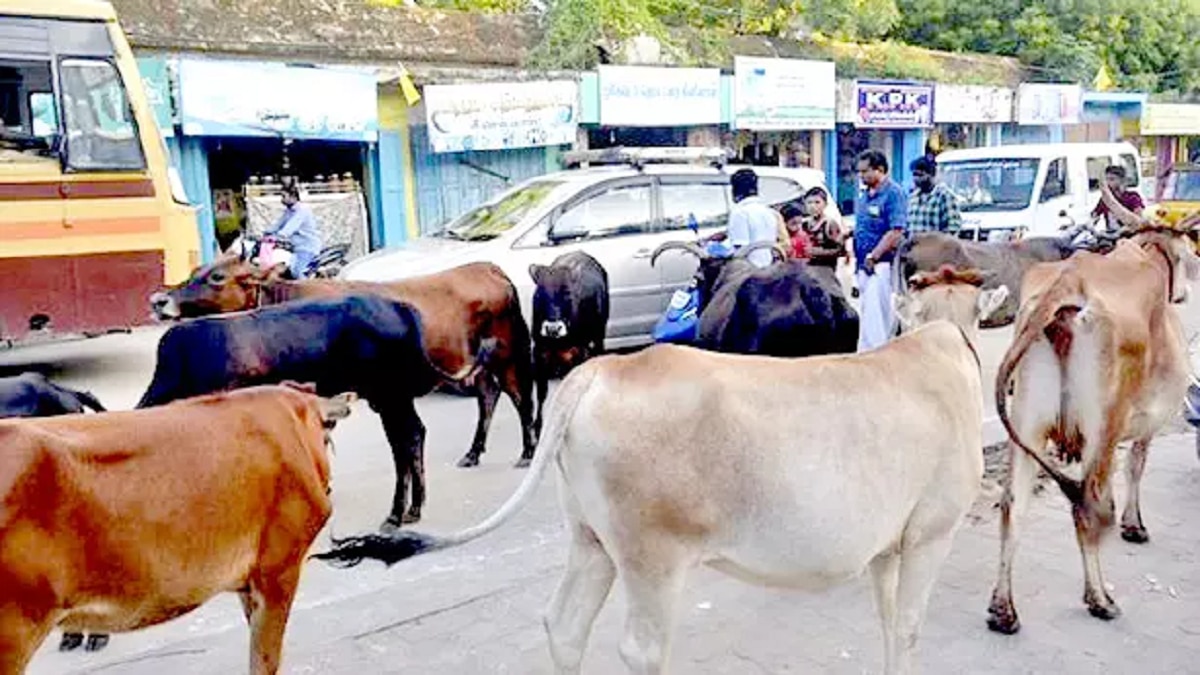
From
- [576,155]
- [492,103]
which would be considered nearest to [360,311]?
[576,155]

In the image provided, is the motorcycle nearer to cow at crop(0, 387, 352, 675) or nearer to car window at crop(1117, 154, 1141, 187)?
cow at crop(0, 387, 352, 675)

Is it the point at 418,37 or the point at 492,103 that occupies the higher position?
the point at 418,37

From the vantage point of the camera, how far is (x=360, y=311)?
578 centimetres

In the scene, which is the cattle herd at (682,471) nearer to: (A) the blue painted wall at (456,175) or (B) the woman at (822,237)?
(B) the woman at (822,237)

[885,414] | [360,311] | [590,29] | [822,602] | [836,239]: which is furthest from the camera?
[590,29]

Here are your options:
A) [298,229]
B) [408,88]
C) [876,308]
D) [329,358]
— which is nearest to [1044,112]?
[408,88]

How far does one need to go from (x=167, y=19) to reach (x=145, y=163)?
456 cm

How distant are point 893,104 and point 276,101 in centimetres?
1298

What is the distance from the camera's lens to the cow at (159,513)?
112 inches

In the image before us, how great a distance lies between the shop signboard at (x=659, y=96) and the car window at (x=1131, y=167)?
249 inches

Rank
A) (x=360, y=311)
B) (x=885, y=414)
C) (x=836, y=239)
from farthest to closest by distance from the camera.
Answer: (x=836, y=239) → (x=360, y=311) → (x=885, y=414)

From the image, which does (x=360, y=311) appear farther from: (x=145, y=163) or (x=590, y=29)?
(x=590, y=29)

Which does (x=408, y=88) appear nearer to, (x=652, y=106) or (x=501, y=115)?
(x=501, y=115)

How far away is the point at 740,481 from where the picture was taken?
10.7ft
